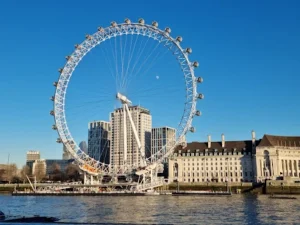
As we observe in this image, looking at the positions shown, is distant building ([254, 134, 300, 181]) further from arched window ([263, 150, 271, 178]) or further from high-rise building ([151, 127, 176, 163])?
high-rise building ([151, 127, 176, 163])

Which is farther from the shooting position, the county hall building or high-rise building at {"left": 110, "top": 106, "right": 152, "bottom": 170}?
high-rise building at {"left": 110, "top": 106, "right": 152, "bottom": 170}

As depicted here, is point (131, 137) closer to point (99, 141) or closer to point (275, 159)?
point (99, 141)

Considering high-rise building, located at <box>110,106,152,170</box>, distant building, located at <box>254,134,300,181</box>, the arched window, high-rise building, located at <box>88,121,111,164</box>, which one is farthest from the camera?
high-rise building, located at <box>88,121,111,164</box>

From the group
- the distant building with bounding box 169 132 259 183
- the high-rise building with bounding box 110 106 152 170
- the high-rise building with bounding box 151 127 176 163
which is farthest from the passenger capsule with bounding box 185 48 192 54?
the high-rise building with bounding box 110 106 152 170

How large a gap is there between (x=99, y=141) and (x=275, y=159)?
86.5 meters

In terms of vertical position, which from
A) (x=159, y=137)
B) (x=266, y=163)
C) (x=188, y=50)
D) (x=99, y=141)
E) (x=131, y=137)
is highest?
(x=188, y=50)

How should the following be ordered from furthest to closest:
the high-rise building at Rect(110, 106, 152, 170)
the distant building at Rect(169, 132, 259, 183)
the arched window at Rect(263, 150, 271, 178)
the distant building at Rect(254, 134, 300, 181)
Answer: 1. the high-rise building at Rect(110, 106, 152, 170)
2. the distant building at Rect(169, 132, 259, 183)
3. the arched window at Rect(263, 150, 271, 178)
4. the distant building at Rect(254, 134, 300, 181)

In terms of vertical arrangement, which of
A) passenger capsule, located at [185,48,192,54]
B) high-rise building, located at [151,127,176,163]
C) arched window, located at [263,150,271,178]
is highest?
passenger capsule, located at [185,48,192,54]

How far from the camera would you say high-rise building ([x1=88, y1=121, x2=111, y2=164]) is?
166 metres

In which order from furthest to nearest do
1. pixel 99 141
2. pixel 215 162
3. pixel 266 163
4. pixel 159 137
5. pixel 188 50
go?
pixel 99 141
pixel 159 137
pixel 215 162
pixel 266 163
pixel 188 50

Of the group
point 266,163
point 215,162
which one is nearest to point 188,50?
point 266,163

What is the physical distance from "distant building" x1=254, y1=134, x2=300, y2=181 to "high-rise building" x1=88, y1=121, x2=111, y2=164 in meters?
72.6

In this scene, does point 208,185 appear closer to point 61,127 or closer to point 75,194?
point 75,194

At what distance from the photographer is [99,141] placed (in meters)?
171
